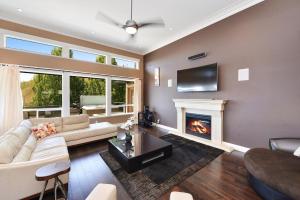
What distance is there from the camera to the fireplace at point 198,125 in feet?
13.2

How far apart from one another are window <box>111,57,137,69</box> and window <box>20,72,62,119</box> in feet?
7.12

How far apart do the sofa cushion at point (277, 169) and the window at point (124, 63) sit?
5.43 m

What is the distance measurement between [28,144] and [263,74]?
492 cm

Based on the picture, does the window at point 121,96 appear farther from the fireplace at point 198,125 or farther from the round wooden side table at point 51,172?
the round wooden side table at point 51,172

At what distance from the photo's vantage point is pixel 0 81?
11.5ft

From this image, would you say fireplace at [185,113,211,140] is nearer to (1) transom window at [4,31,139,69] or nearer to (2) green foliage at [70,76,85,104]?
(1) transom window at [4,31,139,69]

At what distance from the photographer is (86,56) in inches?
200

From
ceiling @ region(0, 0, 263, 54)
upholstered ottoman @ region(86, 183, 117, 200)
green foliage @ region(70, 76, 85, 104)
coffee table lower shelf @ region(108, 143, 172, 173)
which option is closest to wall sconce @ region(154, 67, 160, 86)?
ceiling @ region(0, 0, 263, 54)

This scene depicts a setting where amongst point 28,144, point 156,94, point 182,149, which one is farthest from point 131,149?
point 156,94

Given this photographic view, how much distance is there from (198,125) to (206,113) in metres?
0.54

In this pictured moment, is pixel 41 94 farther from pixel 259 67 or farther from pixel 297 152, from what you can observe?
pixel 297 152

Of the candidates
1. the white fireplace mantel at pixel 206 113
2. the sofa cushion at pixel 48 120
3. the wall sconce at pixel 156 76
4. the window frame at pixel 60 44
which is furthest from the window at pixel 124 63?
the sofa cushion at pixel 48 120

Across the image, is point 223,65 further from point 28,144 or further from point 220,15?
point 28,144

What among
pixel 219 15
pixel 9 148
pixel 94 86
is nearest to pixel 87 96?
pixel 94 86
